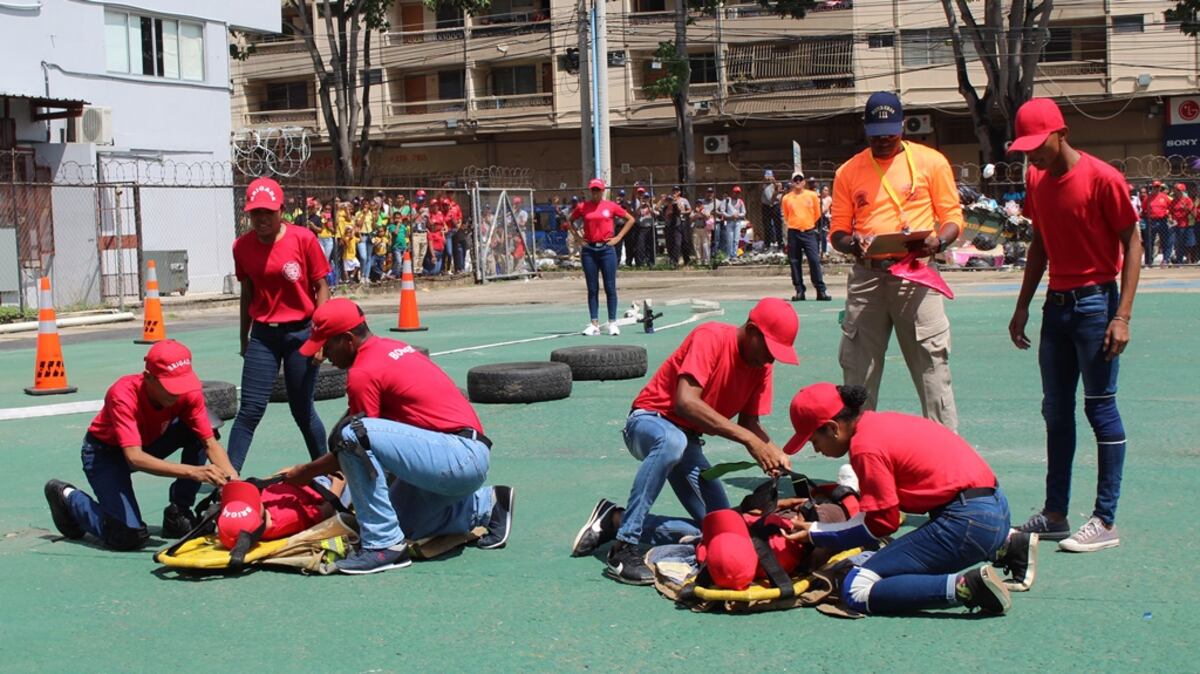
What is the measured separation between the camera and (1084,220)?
6160 millimetres

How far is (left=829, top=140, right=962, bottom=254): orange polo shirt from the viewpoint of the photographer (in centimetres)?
745

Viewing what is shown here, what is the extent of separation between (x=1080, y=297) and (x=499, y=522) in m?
2.88

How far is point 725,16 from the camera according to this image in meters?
49.8

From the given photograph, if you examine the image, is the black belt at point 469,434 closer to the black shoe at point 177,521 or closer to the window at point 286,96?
the black shoe at point 177,521

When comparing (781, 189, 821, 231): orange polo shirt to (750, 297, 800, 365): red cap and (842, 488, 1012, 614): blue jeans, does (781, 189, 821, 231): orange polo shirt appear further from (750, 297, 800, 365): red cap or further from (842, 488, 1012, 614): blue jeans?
(842, 488, 1012, 614): blue jeans

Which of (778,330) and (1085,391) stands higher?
(778,330)

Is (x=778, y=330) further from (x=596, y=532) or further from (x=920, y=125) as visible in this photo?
(x=920, y=125)

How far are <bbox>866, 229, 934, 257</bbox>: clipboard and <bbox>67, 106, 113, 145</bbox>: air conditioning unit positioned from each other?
24505mm

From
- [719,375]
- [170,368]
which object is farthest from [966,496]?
[170,368]

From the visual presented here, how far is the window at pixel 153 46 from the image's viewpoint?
3184 centimetres

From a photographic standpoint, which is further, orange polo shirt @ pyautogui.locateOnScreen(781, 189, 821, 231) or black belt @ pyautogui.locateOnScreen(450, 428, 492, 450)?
orange polo shirt @ pyautogui.locateOnScreen(781, 189, 821, 231)

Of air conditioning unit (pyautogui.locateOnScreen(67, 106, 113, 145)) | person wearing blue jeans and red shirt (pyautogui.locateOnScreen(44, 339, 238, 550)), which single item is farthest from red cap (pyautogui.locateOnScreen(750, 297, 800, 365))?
air conditioning unit (pyautogui.locateOnScreen(67, 106, 113, 145))

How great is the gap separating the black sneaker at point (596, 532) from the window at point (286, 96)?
2109 inches

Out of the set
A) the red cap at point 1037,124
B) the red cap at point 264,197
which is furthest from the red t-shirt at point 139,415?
the red cap at point 1037,124
